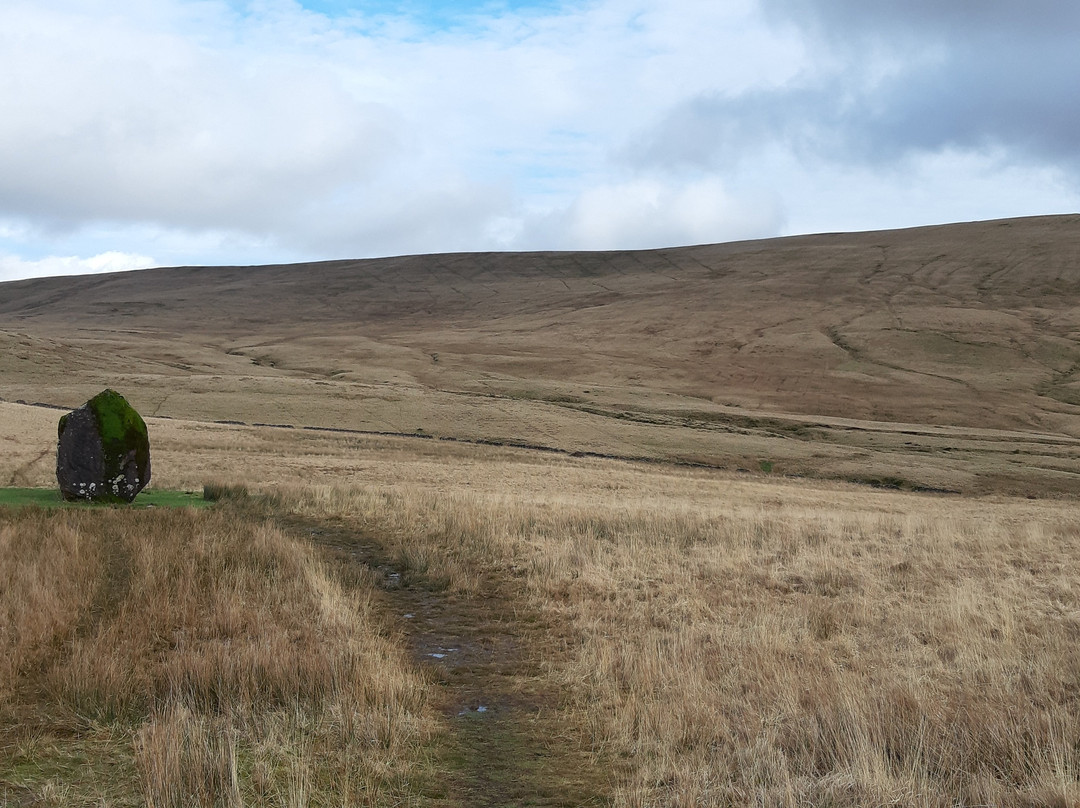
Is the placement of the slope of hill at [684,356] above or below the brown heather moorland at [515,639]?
above

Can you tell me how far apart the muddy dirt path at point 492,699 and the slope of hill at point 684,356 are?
122ft

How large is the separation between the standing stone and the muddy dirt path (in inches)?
298

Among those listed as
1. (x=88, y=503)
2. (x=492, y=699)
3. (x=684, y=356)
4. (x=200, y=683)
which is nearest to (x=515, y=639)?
(x=492, y=699)

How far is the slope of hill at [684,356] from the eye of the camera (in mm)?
54406

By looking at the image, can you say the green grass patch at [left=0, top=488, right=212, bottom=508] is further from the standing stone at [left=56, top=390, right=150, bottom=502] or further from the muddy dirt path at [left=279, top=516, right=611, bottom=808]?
the muddy dirt path at [left=279, top=516, right=611, bottom=808]

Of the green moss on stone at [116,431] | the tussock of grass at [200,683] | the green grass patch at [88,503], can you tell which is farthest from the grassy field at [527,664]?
the green moss on stone at [116,431]

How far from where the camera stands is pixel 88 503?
60.5 ft

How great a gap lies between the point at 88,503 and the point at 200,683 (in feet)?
41.8

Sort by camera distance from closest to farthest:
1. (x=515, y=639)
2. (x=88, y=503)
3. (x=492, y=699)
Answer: (x=492, y=699) < (x=515, y=639) < (x=88, y=503)

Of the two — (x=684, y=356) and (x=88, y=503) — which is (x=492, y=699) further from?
(x=684, y=356)

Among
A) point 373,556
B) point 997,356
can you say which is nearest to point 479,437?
point 373,556

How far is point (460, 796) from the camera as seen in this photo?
610 cm

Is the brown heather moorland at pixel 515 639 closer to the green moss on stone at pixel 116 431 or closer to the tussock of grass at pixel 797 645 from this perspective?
the tussock of grass at pixel 797 645

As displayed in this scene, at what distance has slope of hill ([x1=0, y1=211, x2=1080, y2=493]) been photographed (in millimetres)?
54406
